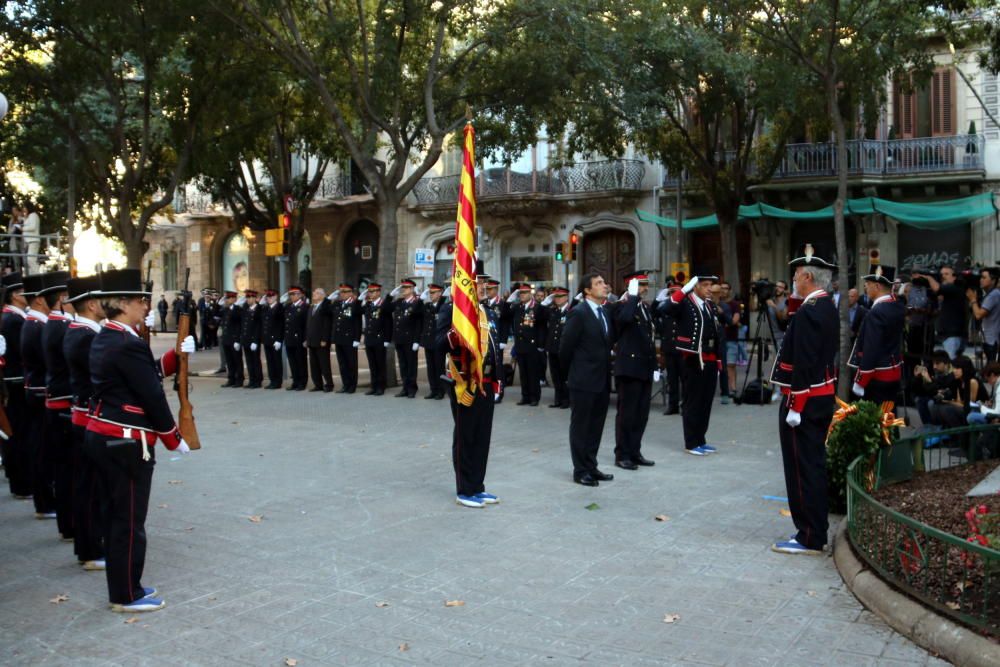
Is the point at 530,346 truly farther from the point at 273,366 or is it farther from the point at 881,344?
the point at 881,344

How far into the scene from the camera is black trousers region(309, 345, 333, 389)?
18078 millimetres

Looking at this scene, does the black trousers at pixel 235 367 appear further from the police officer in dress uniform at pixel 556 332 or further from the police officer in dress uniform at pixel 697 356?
the police officer in dress uniform at pixel 697 356

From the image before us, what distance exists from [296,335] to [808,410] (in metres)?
13.0

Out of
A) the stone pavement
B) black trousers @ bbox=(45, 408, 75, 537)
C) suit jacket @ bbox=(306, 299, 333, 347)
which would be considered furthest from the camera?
suit jacket @ bbox=(306, 299, 333, 347)

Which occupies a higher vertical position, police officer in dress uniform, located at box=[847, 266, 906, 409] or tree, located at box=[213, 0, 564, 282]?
tree, located at box=[213, 0, 564, 282]

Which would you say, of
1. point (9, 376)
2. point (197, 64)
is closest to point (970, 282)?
point (9, 376)

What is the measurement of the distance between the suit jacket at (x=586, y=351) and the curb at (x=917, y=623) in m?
3.47

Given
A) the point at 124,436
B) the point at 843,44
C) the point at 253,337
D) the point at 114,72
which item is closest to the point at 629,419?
the point at 124,436

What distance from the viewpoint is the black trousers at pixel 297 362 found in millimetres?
18438

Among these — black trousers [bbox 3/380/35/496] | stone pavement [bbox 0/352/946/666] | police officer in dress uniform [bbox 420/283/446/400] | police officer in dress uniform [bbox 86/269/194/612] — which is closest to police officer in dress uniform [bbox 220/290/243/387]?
police officer in dress uniform [bbox 420/283/446/400]

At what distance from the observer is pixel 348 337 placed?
57.8 feet

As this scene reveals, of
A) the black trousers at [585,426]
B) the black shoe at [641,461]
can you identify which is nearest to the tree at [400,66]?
the black shoe at [641,461]

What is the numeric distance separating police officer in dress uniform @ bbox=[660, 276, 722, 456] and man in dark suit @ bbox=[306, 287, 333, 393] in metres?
8.03

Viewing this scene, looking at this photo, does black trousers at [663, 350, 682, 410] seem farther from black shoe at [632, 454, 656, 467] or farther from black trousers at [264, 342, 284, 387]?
black trousers at [264, 342, 284, 387]
